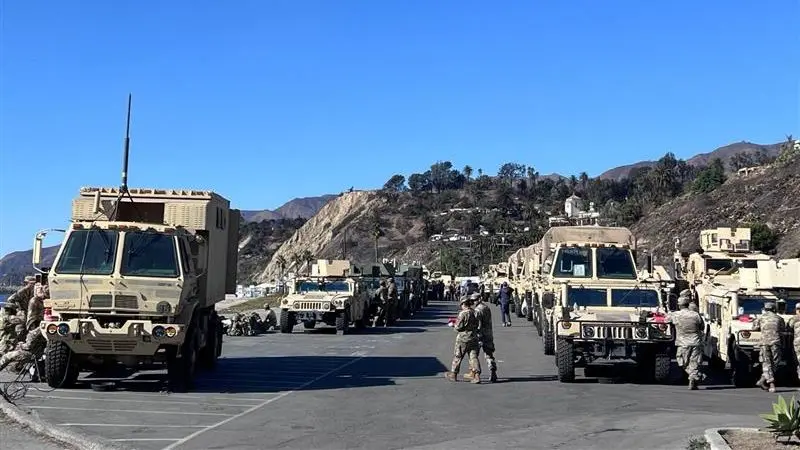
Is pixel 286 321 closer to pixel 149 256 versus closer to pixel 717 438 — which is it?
pixel 149 256

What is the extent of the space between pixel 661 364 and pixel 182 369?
26.5 feet

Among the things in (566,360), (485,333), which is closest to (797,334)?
(566,360)

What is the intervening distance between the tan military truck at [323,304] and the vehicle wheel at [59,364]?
49.5 feet

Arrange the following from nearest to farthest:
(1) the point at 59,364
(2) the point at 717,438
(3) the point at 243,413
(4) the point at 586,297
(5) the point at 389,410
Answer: (2) the point at 717,438
(3) the point at 243,413
(5) the point at 389,410
(1) the point at 59,364
(4) the point at 586,297

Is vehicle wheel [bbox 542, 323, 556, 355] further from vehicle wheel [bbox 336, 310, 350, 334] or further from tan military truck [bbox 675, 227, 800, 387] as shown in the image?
vehicle wheel [bbox 336, 310, 350, 334]

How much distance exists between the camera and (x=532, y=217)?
150500 millimetres

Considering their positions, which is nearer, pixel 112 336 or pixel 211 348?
pixel 112 336

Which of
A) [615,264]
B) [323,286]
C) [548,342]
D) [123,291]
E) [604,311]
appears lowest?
[548,342]

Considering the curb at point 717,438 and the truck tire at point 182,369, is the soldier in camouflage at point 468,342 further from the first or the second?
the curb at point 717,438

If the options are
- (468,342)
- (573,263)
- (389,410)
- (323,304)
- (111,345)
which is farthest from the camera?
(323,304)

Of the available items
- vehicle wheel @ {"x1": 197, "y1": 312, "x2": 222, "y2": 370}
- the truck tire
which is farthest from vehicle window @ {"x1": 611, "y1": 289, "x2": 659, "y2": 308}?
the truck tire

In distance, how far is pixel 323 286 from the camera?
100 ft

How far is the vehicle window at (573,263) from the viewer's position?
2173cm

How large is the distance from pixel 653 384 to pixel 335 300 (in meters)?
14.7
